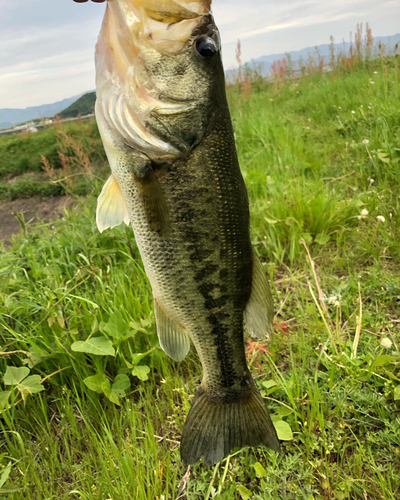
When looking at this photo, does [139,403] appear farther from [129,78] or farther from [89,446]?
[129,78]

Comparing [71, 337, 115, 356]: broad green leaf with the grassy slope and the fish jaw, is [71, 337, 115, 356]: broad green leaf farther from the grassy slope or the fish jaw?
the fish jaw

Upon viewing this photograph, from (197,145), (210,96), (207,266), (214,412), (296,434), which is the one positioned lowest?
(296,434)

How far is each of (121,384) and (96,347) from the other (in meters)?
0.27

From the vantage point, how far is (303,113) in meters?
7.07

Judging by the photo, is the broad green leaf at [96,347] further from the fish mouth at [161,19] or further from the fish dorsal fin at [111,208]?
the fish mouth at [161,19]

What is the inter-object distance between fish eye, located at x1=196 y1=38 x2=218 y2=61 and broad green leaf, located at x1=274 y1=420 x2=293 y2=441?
1.63 meters

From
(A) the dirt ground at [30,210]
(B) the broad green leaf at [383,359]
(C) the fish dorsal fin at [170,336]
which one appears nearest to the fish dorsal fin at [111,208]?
(C) the fish dorsal fin at [170,336]

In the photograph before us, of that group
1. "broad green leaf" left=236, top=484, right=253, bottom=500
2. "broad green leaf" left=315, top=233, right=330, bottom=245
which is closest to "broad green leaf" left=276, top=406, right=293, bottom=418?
"broad green leaf" left=236, top=484, right=253, bottom=500

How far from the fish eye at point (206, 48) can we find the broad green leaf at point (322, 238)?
7.12ft

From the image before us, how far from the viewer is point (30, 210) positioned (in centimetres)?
768

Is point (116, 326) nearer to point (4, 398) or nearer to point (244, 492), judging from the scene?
point (4, 398)

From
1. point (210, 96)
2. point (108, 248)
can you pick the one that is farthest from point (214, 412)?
point (108, 248)

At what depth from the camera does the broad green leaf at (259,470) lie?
1.64 m

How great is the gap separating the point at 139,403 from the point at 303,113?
653 cm
